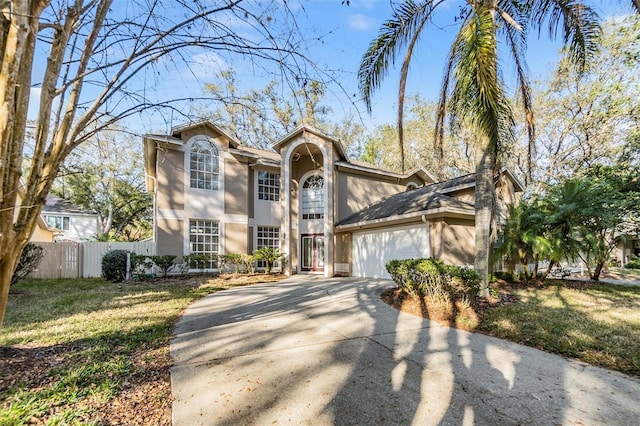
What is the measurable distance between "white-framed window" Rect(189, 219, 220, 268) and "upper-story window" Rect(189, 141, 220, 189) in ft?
6.10

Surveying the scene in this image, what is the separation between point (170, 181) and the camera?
49.1 ft

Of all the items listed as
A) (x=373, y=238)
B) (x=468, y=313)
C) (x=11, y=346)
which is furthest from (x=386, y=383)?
(x=373, y=238)

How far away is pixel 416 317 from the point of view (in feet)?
22.5

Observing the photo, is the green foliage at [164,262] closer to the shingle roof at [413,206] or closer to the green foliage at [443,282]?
the shingle roof at [413,206]

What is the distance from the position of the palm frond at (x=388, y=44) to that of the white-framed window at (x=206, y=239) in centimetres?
1075

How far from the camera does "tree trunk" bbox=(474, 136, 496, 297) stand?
7.95 meters

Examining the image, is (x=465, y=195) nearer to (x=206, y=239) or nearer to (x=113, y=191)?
(x=206, y=239)

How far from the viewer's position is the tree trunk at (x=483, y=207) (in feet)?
26.1

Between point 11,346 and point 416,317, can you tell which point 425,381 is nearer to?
point 416,317

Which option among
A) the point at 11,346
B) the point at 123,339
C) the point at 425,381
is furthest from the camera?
the point at 123,339

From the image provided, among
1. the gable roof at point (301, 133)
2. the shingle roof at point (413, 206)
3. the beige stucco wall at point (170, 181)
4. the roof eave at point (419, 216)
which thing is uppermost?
the gable roof at point (301, 133)

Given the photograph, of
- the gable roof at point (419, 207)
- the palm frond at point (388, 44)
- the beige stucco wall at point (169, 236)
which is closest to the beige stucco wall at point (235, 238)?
the beige stucco wall at point (169, 236)

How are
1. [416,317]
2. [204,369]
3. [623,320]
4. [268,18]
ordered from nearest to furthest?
[268,18] → [204,369] → [623,320] → [416,317]

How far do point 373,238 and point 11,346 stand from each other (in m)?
12.5
